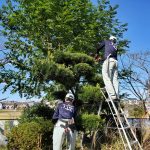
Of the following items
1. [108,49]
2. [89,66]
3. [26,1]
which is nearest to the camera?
[108,49]

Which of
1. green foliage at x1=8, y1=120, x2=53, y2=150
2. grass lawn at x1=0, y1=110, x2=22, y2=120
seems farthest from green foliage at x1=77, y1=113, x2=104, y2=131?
grass lawn at x1=0, y1=110, x2=22, y2=120

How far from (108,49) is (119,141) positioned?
8.51 feet

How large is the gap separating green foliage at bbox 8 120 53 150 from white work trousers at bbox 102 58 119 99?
2.07 meters

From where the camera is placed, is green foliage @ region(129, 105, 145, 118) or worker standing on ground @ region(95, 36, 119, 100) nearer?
worker standing on ground @ region(95, 36, 119, 100)

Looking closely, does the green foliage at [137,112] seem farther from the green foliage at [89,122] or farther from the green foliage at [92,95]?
the green foliage at [89,122]

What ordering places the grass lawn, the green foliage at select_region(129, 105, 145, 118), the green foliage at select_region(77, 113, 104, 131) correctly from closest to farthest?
1. the green foliage at select_region(77, 113, 104, 131)
2. the grass lawn
3. the green foliage at select_region(129, 105, 145, 118)

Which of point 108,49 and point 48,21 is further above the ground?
point 48,21

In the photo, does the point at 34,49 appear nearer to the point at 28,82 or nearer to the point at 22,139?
the point at 28,82

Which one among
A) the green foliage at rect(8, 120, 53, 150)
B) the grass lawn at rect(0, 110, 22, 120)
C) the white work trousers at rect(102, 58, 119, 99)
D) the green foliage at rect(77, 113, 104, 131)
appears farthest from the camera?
the grass lawn at rect(0, 110, 22, 120)

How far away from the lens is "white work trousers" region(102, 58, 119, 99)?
9.04m

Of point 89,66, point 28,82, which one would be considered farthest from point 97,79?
point 28,82

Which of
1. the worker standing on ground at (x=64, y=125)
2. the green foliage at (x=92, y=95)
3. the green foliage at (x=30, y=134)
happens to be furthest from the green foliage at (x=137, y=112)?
the worker standing on ground at (x=64, y=125)

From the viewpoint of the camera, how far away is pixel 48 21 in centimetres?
1827

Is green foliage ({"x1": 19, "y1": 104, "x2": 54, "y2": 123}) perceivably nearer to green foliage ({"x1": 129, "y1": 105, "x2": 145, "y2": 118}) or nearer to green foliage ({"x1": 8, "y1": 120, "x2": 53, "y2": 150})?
green foliage ({"x1": 8, "y1": 120, "x2": 53, "y2": 150})
